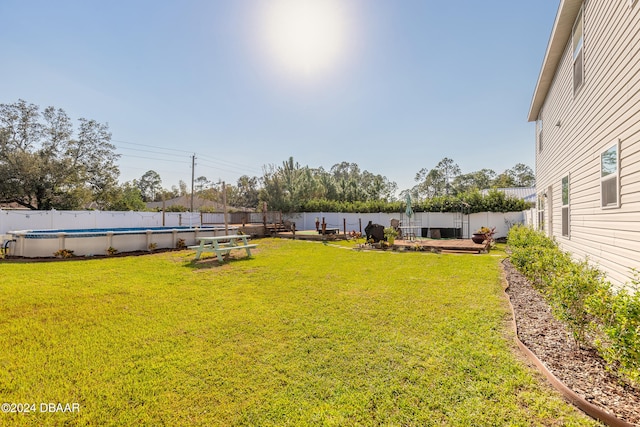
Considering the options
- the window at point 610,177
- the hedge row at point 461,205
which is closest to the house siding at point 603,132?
the window at point 610,177

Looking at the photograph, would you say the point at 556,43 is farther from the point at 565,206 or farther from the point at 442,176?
the point at 442,176

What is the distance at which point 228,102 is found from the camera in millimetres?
17219

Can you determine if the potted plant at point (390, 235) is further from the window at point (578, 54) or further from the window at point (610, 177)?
the window at point (610, 177)

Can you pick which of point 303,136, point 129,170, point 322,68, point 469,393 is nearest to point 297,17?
point 322,68

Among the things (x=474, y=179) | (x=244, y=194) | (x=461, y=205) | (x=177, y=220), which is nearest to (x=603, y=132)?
(x=461, y=205)

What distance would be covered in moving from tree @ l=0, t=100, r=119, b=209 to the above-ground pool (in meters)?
17.8

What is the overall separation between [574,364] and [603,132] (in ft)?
12.0

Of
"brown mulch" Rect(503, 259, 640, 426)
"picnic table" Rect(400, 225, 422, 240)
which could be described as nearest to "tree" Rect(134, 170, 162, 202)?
"picnic table" Rect(400, 225, 422, 240)

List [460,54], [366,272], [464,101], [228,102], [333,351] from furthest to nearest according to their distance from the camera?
[228,102]
[464,101]
[460,54]
[366,272]
[333,351]

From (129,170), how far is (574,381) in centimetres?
3871

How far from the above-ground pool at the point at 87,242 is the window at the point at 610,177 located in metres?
13.0

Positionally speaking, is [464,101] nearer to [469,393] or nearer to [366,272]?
[366,272]

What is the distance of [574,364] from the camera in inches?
108

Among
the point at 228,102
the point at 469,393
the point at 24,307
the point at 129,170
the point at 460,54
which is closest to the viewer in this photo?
the point at 469,393
